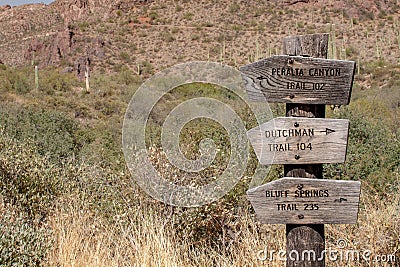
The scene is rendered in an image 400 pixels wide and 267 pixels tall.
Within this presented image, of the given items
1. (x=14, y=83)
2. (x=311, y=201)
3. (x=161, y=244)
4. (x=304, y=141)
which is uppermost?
(x=304, y=141)

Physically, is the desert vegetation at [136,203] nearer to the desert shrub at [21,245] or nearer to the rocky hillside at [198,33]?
the desert shrub at [21,245]

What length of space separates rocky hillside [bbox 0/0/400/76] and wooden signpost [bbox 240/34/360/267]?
32793 mm

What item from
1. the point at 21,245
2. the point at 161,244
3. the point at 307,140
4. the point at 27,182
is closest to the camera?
the point at 307,140

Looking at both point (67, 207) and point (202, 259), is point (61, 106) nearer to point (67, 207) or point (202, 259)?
point (67, 207)

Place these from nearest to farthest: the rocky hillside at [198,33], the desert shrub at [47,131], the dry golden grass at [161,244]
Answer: the dry golden grass at [161,244]
the desert shrub at [47,131]
the rocky hillside at [198,33]

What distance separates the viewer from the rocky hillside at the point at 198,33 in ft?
128

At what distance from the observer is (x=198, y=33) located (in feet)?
142

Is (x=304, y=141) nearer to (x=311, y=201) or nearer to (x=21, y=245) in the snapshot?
(x=311, y=201)

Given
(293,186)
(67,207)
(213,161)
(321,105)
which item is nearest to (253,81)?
(321,105)

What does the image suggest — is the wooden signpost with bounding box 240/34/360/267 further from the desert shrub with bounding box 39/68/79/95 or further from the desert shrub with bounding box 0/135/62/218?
the desert shrub with bounding box 39/68/79/95

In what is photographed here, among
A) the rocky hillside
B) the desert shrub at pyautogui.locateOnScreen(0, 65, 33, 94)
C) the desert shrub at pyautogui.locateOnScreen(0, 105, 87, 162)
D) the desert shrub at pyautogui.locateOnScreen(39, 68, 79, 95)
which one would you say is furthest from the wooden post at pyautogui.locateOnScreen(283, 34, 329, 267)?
the rocky hillside

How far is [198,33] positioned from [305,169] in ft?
134

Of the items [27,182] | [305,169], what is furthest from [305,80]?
[27,182]

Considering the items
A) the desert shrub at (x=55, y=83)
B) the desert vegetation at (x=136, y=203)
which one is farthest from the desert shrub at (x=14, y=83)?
the desert vegetation at (x=136, y=203)
